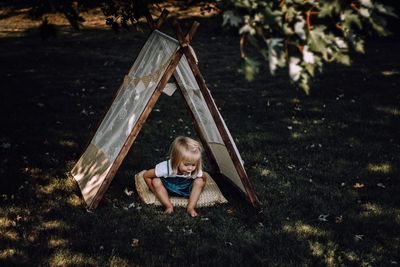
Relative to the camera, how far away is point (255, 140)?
302 inches

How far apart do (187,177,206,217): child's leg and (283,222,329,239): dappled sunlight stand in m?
1.00

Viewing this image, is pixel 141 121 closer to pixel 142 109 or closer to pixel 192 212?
pixel 142 109

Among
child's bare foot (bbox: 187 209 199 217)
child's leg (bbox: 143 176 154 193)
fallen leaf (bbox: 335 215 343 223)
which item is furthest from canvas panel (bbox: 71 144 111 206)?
fallen leaf (bbox: 335 215 343 223)

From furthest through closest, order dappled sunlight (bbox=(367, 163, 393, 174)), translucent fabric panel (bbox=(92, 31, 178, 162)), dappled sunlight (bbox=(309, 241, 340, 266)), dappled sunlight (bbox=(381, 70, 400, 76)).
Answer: dappled sunlight (bbox=(381, 70, 400, 76)) < dappled sunlight (bbox=(367, 163, 393, 174)) < translucent fabric panel (bbox=(92, 31, 178, 162)) < dappled sunlight (bbox=(309, 241, 340, 266))

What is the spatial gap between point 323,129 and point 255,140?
4.10 feet

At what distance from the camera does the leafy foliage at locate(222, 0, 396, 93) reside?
252 centimetres

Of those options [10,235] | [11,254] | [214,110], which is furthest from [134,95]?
[11,254]

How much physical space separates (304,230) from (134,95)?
92.3 inches

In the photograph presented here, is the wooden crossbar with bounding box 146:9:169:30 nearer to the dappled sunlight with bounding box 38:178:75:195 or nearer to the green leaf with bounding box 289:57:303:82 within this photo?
the dappled sunlight with bounding box 38:178:75:195

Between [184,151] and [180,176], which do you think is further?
[180,176]

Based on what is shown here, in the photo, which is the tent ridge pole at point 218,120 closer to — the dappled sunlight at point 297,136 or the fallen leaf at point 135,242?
the fallen leaf at point 135,242

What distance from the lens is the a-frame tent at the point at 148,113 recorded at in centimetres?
502

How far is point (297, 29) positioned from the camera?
2557 mm

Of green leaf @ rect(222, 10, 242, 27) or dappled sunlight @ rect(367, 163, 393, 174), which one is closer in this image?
green leaf @ rect(222, 10, 242, 27)
